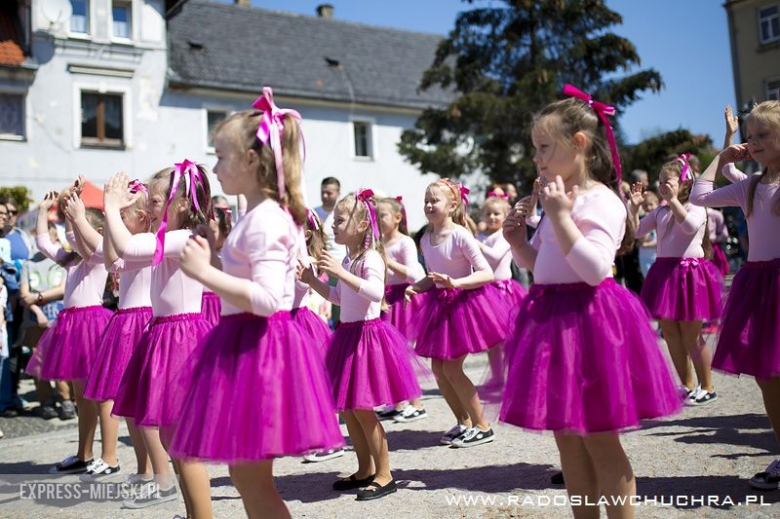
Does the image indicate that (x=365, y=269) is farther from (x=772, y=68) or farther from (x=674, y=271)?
(x=772, y=68)

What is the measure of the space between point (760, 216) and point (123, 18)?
23.5 metres

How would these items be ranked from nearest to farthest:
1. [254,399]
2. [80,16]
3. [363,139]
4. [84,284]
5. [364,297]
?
[254,399]
[364,297]
[84,284]
[80,16]
[363,139]

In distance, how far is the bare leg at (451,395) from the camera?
21.4 feet

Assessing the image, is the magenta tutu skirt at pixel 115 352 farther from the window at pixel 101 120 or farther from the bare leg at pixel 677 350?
the window at pixel 101 120

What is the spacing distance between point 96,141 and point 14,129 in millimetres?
2271

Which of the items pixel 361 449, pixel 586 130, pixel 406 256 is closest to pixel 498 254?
pixel 406 256

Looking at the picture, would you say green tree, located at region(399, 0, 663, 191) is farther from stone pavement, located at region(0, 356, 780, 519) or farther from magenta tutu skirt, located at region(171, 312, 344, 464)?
magenta tutu skirt, located at region(171, 312, 344, 464)

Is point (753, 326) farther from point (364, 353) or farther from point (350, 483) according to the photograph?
point (350, 483)

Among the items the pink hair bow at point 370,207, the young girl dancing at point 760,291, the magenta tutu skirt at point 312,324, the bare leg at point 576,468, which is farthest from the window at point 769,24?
the bare leg at point 576,468

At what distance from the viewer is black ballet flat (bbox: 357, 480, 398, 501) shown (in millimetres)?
4953

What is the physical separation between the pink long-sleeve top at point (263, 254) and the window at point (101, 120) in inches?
867

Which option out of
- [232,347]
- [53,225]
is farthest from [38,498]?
[53,225]

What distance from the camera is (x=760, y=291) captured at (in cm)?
475

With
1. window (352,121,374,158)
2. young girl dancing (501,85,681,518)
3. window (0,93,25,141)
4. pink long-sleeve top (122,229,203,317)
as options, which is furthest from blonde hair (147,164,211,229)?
window (352,121,374,158)
